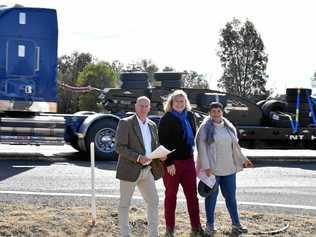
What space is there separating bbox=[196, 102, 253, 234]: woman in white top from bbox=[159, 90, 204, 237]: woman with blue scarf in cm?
17

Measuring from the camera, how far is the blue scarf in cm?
804

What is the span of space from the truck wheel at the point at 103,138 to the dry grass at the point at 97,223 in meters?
7.07

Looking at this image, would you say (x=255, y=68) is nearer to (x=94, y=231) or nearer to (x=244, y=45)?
(x=244, y=45)

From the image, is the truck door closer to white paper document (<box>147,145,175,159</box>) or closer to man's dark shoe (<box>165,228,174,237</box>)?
man's dark shoe (<box>165,228,174,237</box>)

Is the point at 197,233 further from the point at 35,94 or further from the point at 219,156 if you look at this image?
the point at 35,94

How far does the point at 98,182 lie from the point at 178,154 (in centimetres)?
→ 491

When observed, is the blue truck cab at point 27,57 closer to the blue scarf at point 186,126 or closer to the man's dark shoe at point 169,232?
the blue scarf at point 186,126

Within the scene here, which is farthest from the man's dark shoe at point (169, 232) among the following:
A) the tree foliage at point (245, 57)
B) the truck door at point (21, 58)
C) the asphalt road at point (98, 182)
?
the tree foliage at point (245, 57)

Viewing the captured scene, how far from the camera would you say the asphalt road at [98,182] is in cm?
1066

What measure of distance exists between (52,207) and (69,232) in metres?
1.60

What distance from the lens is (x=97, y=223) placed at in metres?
8.47

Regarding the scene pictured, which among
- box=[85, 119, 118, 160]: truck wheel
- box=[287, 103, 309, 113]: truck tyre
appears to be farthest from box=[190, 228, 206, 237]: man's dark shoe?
box=[287, 103, 309, 113]: truck tyre

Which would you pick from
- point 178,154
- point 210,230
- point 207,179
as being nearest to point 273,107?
point 207,179

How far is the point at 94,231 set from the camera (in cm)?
810
